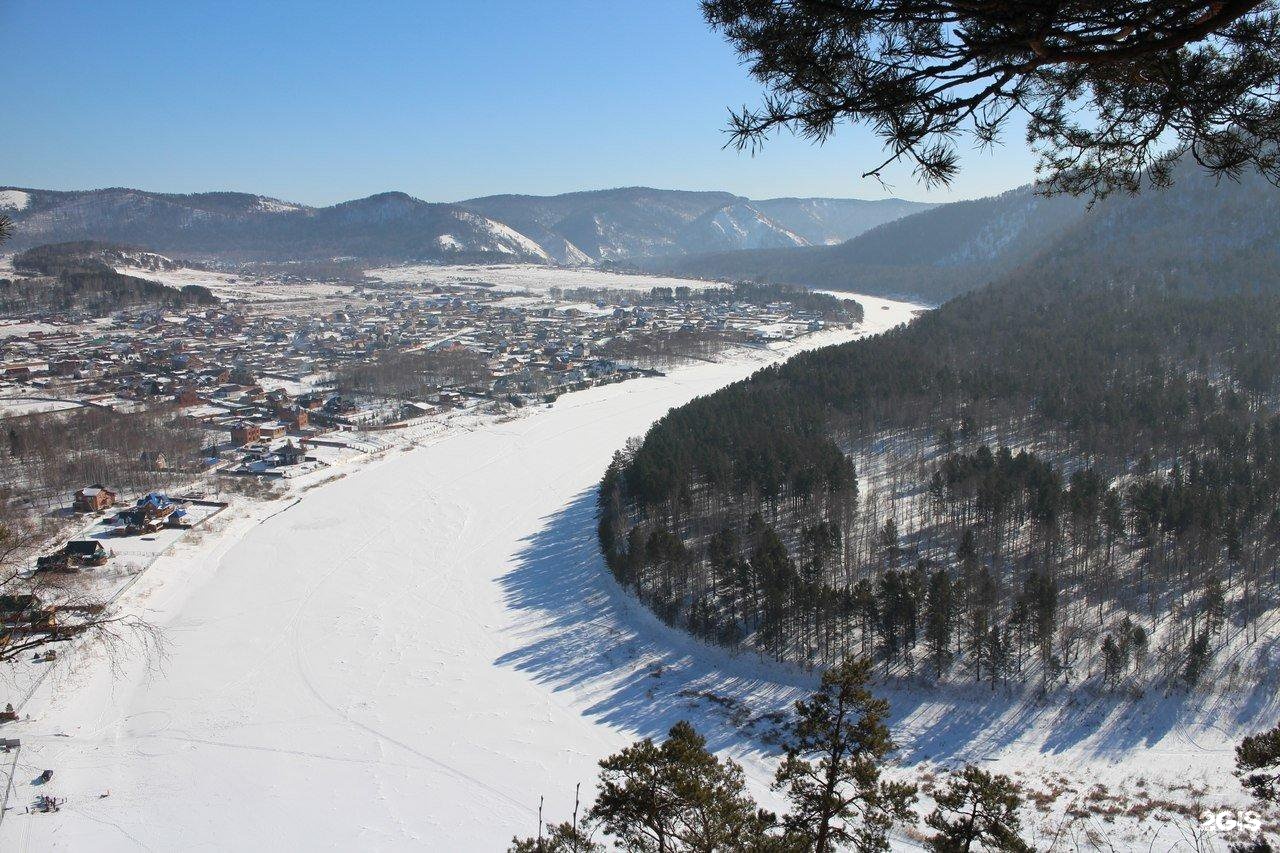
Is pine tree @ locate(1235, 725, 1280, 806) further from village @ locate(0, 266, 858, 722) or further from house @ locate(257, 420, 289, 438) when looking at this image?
house @ locate(257, 420, 289, 438)

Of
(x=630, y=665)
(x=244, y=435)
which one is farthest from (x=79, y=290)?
(x=630, y=665)

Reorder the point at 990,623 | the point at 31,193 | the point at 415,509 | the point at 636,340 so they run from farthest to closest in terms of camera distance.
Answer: the point at 31,193 → the point at 636,340 → the point at 415,509 → the point at 990,623

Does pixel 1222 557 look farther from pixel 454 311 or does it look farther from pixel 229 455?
pixel 454 311

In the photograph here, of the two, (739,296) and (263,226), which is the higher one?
(263,226)

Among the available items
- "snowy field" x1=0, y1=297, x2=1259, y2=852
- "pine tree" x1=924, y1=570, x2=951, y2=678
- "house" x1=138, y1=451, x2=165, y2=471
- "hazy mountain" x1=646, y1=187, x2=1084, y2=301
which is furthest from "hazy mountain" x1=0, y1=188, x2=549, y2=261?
"pine tree" x1=924, y1=570, x2=951, y2=678

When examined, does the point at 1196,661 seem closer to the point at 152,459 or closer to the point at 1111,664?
the point at 1111,664

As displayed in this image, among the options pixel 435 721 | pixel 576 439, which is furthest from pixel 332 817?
pixel 576 439
